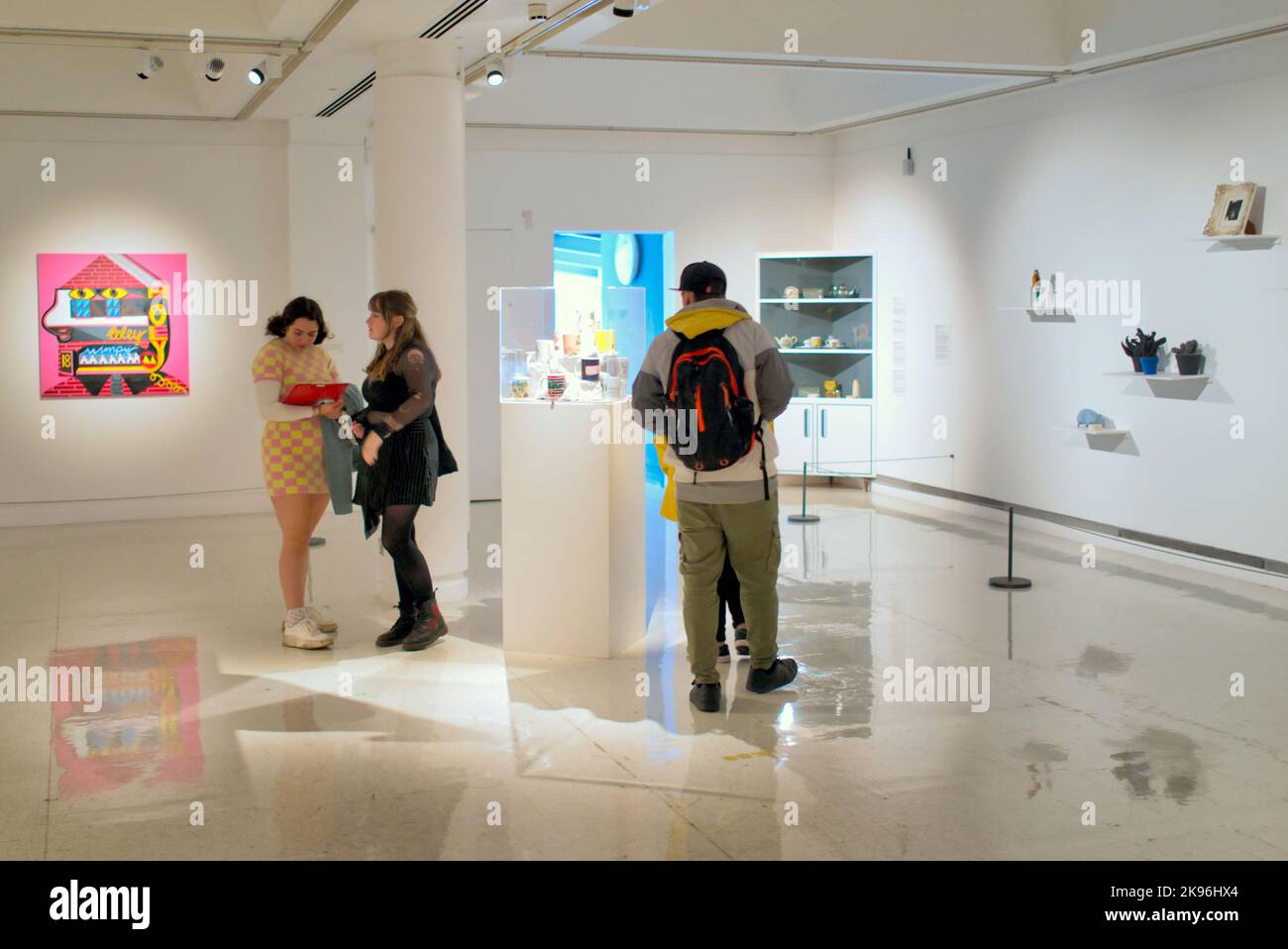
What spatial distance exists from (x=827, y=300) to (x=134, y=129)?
5.93 metres

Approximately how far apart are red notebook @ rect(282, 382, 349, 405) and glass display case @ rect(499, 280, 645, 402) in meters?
0.80

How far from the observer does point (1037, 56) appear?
8531 millimetres

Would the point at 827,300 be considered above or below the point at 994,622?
above

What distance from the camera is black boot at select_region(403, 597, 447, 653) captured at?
6.34 meters

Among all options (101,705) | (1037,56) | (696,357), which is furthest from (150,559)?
(1037,56)

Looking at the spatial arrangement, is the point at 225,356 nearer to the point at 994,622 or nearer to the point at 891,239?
the point at 891,239

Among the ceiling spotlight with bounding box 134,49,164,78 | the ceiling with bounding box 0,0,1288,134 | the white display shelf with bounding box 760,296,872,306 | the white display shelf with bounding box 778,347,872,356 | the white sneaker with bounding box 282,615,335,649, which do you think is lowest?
the white sneaker with bounding box 282,615,335,649

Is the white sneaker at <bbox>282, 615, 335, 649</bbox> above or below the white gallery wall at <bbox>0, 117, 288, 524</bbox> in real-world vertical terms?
below

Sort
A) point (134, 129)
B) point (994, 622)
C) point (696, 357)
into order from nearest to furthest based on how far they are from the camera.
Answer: point (696, 357), point (994, 622), point (134, 129)

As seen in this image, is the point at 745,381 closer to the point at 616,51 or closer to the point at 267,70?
the point at 616,51

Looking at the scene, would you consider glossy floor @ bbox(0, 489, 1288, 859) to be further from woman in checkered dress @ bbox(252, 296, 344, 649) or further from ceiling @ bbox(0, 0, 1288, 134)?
ceiling @ bbox(0, 0, 1288, 134)

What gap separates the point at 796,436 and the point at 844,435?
1.64 feet

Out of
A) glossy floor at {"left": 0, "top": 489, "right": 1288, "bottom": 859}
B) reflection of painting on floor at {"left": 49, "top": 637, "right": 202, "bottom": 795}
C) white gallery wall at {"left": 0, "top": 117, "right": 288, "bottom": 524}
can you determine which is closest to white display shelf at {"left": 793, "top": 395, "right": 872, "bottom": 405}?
glossy floor at {"left": 0, "top": 489, "right": 1288, "bottom": 859}

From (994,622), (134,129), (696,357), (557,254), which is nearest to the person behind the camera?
(696,357)
